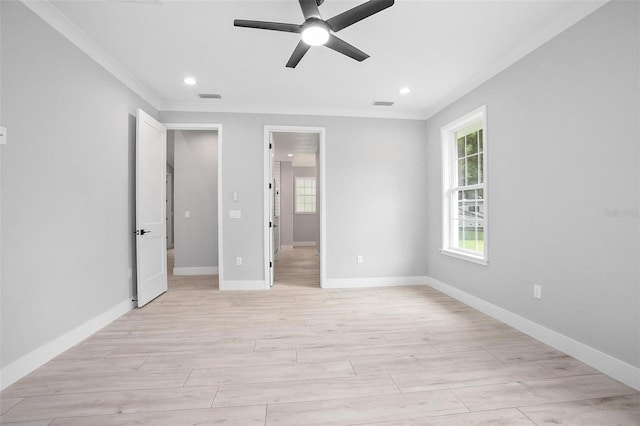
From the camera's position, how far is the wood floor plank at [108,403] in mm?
1556

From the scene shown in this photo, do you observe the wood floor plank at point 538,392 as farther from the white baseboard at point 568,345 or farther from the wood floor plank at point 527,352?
the wood floor plank at point 527,352

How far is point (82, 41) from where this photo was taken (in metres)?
2.44

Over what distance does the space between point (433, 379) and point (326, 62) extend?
2.91m

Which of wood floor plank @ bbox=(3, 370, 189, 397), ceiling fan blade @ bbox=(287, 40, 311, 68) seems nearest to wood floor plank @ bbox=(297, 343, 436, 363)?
wood floor plank @ bbox=(3, 370, 189, 397)

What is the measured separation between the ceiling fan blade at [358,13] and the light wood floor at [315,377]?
93.3 inches

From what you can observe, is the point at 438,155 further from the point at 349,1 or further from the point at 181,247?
the point at 181,247

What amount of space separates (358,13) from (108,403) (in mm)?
2823

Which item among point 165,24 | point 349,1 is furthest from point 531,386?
point 165,24

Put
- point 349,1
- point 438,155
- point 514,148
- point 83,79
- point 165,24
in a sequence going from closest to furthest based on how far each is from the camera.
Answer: point 349,1 → point 165,24 → point 83,79 → point 514,148 → point 438,155

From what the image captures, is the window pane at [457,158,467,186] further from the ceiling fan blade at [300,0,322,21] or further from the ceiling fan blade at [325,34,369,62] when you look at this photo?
the ceiling fan blade at [300,0,322,21]

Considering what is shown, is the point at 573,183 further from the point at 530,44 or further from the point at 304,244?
the point at 304,244

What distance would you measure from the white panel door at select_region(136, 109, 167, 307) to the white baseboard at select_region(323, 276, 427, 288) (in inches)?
91.0

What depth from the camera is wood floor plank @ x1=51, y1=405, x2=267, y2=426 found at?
1471 mm

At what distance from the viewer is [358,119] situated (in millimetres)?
4234
